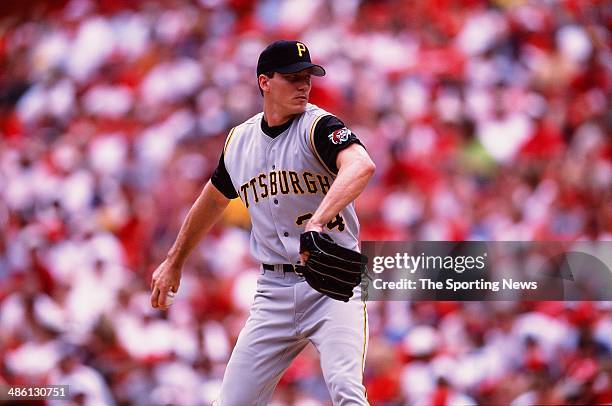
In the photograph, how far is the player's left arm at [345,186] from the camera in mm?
2863

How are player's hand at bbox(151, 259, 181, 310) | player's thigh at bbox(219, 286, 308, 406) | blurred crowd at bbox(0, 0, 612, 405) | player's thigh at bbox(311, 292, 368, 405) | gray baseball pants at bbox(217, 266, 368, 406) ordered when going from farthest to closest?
1. blurred crowd at bbox(0, 0, 612, 405)
2. player's hand at bbox(151, 259, 181, 310)
3. player's thigh at bbox(219, 286, 308, 406)
4. gray baseball pants at bbox(217, 266, 368, 406)
5. player's thigh at bbox(311, 292, 368, 405)

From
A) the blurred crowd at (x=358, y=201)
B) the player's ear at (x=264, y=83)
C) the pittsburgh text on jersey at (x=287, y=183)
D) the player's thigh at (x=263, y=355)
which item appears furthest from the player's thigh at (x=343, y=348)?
the blurred crowd at (x=358, y=201)

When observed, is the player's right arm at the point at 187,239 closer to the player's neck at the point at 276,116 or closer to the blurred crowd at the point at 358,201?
the player's neck at the point at 276,116

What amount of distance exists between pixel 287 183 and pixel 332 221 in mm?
213

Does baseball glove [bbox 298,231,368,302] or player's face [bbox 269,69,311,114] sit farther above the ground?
player's face [bbox 269,69,311,114]

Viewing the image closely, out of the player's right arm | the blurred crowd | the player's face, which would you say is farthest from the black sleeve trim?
the blurred crowd

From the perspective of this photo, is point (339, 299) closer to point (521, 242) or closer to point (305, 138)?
point (305, 138)

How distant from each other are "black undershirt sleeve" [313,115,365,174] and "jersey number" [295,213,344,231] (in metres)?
0.19

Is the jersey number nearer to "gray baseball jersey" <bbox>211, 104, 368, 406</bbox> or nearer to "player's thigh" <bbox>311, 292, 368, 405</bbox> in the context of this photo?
"gray baseball jersey" <bbox>211, 104, 368, 406</bbox>

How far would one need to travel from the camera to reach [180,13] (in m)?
7.66

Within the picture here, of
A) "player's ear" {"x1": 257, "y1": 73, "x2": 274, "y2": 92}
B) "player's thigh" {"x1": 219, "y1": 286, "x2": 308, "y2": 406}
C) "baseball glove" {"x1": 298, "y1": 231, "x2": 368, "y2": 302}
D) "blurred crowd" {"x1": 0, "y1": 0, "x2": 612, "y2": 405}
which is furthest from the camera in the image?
"blurred crowd" {"x1": 0, "y1": 0, "x2": 612, "y2": 405}

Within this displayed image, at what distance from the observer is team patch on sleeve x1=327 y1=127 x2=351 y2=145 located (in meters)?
3.09

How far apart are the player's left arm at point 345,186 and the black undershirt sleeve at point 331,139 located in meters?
0.06

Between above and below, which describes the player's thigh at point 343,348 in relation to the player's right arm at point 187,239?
below
